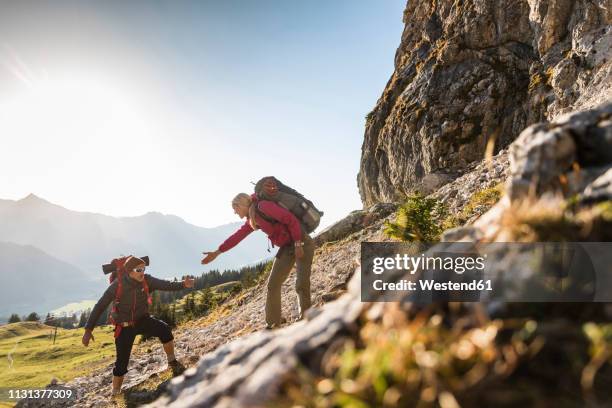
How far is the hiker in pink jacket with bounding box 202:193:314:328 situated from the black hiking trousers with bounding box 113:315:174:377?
3.88 meters

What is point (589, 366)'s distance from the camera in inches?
78.7

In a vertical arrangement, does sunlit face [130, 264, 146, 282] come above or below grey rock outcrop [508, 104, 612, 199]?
below

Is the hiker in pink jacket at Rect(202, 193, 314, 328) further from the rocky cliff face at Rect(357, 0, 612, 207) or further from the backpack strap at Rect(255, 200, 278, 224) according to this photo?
the rocky cliff face at Rect(357, 0, 612, 207)

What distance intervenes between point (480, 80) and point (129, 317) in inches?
1592

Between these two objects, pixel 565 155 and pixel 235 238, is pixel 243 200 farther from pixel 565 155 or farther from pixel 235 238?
pixel 565 155

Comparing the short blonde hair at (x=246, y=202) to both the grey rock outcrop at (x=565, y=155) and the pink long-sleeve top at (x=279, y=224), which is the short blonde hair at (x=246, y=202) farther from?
the grey rock outcrop at (x=565, y=155)

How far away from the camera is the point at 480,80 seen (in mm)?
37344

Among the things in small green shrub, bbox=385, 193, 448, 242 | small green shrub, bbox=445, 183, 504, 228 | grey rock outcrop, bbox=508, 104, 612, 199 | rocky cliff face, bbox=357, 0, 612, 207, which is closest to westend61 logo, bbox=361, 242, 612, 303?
grey rock outcrop, bbox=508, 104, 612, 199

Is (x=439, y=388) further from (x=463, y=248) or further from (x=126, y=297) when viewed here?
(x=126, y=297)

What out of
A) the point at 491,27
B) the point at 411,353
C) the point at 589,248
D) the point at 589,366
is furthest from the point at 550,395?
the point at 491,27

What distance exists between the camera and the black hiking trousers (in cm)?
920

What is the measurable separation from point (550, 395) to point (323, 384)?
4.32 ft

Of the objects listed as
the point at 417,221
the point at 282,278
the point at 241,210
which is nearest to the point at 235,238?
the point at 241,210

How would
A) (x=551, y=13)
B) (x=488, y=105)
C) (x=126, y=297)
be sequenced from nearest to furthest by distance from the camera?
(x=126, y=297), (x=551, y=13), (x=488, y=105)
